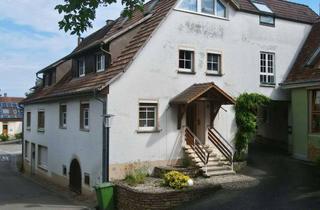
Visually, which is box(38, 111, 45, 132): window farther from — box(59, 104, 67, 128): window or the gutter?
the gutter

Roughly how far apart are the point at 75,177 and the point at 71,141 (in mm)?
1768

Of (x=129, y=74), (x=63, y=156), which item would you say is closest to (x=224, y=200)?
(x=129, y=74)

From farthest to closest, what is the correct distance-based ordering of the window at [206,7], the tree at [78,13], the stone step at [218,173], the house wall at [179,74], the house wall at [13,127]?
the house wall at [13,127]
the window at [206,7]
the house wall at [179,74]
the stone step at [218,173]
the tree at [78,13]

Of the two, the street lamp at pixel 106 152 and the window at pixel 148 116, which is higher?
the window at pixel 148 116

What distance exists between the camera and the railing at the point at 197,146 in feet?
56.9

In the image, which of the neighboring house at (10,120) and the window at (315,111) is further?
the neighboring house at (10,120)

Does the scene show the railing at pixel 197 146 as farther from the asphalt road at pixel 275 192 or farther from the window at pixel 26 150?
the window at pixel 26 150

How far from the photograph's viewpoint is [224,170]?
17547 mm

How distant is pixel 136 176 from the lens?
16312 mm

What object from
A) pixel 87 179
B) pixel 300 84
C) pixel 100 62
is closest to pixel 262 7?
pixel 300 84

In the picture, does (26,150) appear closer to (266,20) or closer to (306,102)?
(266,20)

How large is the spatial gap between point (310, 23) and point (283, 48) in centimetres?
281

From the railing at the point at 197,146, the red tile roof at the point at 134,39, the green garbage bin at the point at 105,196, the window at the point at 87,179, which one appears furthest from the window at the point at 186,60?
the green garbage bin at the point at 105,196

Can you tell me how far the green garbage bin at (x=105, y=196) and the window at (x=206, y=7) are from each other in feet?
28.2
